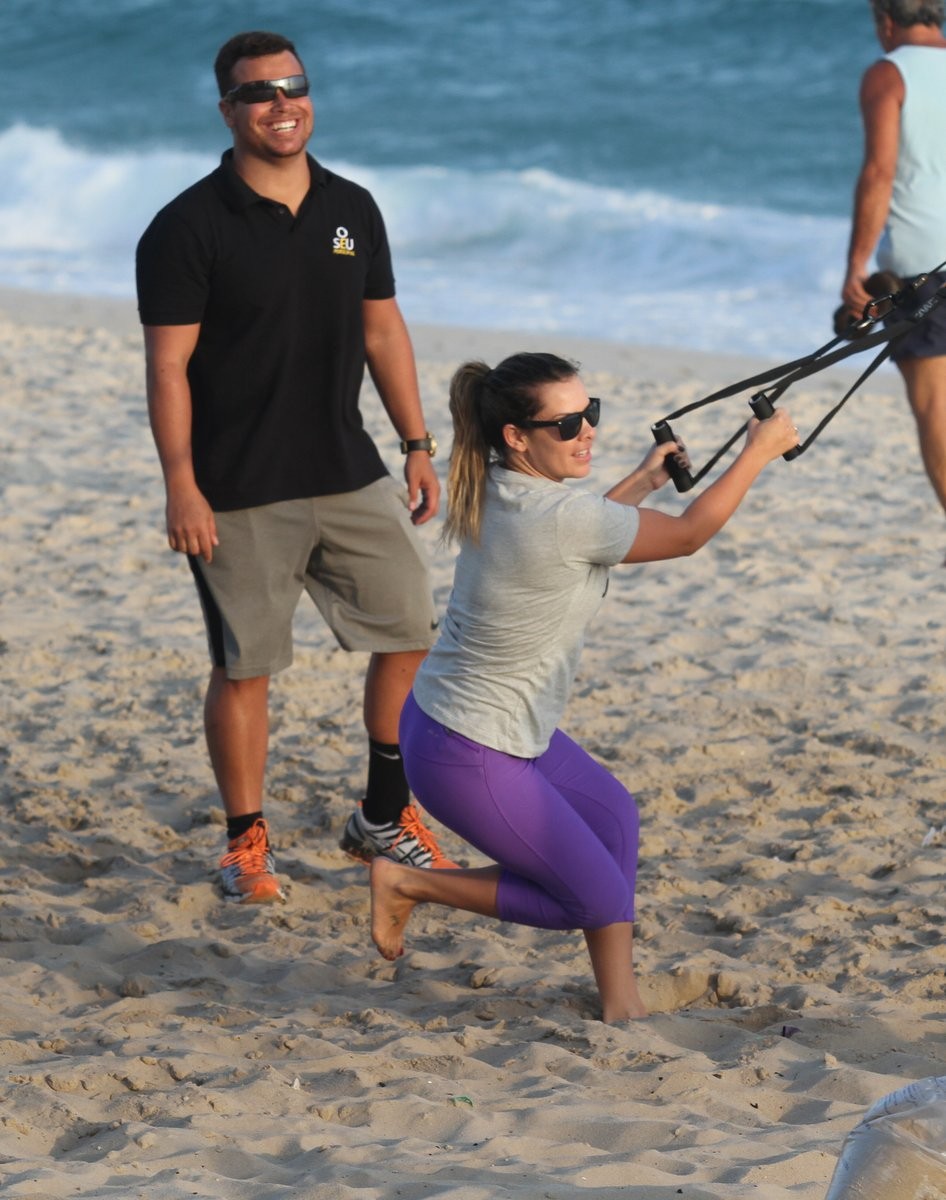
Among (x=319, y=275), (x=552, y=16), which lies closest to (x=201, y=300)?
(x=319, y=275)

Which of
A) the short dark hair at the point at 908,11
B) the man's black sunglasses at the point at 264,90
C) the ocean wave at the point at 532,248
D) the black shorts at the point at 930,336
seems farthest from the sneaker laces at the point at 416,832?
the ocean wave at the point at 532,248

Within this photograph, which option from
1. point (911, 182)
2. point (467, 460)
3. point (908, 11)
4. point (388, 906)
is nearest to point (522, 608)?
point (467, 460)

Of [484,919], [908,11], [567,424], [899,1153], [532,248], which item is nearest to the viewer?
[899,1153]

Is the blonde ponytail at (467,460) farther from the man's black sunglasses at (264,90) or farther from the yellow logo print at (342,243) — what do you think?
the man's black sunglasses at (264,90)

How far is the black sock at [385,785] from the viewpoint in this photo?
4486mm

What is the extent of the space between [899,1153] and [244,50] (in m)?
3.00

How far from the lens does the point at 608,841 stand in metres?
3.67

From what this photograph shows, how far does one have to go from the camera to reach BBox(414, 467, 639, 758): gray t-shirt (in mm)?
3312

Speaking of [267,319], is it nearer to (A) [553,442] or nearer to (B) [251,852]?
(A) [553,442]

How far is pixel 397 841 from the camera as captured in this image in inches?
177

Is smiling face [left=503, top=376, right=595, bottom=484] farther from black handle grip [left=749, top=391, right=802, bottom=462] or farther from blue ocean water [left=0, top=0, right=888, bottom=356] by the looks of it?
blue ocean water [left=0, top=0, right=888, bottom=356]

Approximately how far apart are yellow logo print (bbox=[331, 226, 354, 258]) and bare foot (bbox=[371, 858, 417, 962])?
1542 millimetres

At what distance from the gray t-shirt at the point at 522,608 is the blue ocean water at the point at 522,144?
9.46m

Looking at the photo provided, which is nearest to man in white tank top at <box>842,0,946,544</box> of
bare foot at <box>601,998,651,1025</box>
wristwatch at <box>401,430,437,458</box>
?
wristwatch at <box>401,430,437,458</box>
